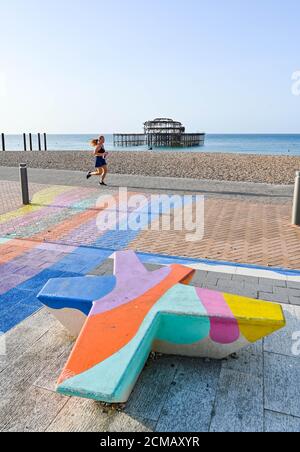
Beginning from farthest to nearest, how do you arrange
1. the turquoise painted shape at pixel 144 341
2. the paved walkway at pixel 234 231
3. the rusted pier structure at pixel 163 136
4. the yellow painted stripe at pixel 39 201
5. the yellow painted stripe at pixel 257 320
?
the rusted pier structure at pixel 163 136, the yellow painted stripe at pixel 39 201, the paved walkway at pixel 234 231, the yellow painted stripe at pixel 257 320, the turquoise painted shape at pixel 144 341

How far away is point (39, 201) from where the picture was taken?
992 cm

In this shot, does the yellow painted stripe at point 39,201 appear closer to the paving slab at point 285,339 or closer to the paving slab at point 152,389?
the paving slab at point 152,389

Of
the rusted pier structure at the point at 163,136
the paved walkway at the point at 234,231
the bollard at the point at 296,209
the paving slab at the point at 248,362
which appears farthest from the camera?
the rusted pier structure at the point at 163,136

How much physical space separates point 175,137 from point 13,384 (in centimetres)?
6634

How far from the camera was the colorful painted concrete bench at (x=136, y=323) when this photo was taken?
249cm

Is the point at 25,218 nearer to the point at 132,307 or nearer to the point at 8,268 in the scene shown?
the point at 8,268

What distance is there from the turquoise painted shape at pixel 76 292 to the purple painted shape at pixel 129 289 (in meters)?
0.07

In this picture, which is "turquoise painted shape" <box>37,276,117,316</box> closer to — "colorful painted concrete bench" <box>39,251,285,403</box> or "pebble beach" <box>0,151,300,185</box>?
"colorful painted concrete bench" <box>39,251,285,403</box>

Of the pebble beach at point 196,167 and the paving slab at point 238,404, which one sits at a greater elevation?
the pebble beach at point 196,167

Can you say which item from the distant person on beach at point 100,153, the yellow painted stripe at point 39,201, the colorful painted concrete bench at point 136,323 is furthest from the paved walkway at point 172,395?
the distant person on beach at point 100,153

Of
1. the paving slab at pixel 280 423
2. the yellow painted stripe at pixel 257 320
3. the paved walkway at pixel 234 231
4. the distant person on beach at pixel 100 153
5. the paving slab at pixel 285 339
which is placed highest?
the distant person on beach at pixel 100 153

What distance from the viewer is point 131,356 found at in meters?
2.60

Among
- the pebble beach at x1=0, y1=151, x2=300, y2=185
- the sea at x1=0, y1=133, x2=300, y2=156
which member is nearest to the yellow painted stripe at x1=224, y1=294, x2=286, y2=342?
the pebble beach at x1=0, y1=151, x2=300, y2=185

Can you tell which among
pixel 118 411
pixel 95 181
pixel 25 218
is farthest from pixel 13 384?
pixel 95 181
